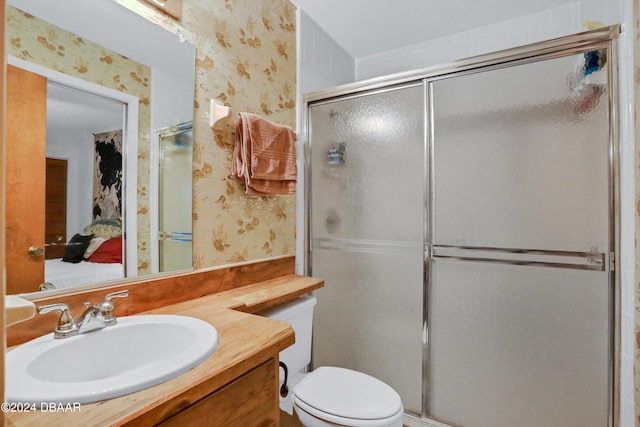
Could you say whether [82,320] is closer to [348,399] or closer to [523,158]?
[348,399]

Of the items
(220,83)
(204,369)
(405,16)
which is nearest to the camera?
(204,369)

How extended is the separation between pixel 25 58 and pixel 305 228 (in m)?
1.43

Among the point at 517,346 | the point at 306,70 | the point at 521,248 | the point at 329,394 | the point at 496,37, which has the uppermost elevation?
the point at 496,37

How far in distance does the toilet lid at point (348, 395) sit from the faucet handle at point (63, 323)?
2.88ft

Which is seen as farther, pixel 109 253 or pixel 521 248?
pixel 521 248

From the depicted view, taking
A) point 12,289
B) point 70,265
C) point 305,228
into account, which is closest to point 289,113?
point 305,228

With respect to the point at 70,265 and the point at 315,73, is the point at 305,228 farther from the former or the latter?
the point at 70,265

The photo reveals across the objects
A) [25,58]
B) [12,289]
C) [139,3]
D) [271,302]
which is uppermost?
[139,3]

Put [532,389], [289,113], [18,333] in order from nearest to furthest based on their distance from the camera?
1. [18,333]
2. [532,389]
3. [289,113]

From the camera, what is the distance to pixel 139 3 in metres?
1.13

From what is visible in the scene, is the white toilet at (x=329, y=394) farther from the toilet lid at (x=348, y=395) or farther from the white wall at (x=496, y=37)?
the white wall at (x=496, y=37)

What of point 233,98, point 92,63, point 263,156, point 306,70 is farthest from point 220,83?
point 306,70

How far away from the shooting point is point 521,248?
146cm

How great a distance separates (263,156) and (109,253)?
726mm
